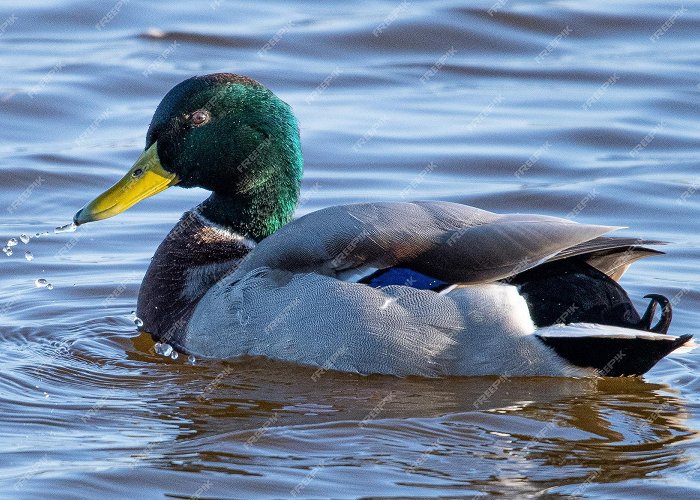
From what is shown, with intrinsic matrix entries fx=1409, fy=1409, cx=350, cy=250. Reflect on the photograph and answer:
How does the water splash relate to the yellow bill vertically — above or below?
below

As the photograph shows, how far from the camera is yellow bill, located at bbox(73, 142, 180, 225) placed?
7.49 metres

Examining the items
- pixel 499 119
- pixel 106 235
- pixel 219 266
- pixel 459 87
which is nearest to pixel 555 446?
pixel 219 266

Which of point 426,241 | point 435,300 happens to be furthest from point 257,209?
point 435,300

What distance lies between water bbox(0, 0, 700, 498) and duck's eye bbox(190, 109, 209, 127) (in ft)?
3.94

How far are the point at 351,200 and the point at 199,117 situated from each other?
2813mm

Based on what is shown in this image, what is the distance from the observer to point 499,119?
1206 centimetres

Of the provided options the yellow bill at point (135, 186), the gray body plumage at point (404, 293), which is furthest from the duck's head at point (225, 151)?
the gray body plumage at point (404, 293)

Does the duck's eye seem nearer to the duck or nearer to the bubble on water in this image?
the duck

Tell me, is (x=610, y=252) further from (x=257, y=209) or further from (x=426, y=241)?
(x=257, y=209)

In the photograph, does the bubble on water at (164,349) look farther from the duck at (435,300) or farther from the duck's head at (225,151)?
the duck's head at (225,151)

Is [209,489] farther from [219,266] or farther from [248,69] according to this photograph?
[248,69]

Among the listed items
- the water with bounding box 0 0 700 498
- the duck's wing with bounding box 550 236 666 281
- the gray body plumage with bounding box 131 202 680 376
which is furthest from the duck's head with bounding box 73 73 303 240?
the duck's wing with bounding box 550 236 666 281

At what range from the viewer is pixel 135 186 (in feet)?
24.8

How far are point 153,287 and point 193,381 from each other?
2.76ft
